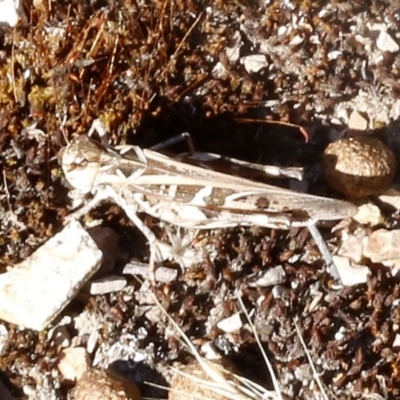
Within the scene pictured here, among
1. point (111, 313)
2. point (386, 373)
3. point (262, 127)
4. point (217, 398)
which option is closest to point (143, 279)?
point (111, 313)

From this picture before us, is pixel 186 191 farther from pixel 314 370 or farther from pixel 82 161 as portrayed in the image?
pixel 314 370

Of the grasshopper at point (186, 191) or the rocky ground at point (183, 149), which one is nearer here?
the grasshopper at point (186, 191)

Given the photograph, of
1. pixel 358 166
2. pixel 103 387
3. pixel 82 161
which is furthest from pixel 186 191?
pixel 103 387

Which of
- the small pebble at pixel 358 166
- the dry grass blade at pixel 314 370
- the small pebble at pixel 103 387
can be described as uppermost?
the small pebble at pixel 358 166

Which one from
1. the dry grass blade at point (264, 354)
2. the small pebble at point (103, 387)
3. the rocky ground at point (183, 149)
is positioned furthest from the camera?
the rocky ground at point (183, 149)

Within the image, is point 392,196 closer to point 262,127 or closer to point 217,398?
point 262,127

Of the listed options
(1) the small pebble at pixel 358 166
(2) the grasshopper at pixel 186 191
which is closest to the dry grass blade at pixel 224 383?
(2) the grasshopper at pixel 186 191

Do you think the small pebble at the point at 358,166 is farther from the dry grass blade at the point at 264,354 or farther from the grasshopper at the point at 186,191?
the dry grass blade at the point at 264,354
